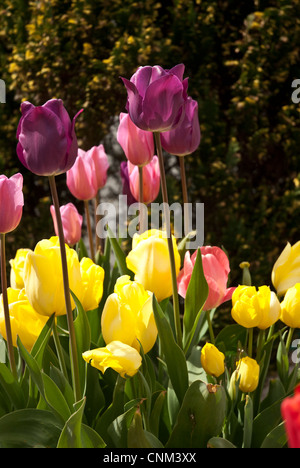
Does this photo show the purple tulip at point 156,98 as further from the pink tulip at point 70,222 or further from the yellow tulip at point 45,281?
the pink tulip at point 70,222

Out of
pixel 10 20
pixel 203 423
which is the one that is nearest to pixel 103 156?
pixel 203 423

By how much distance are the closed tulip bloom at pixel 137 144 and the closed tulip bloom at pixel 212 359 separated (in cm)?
39

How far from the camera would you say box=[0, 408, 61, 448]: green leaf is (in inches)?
28.1

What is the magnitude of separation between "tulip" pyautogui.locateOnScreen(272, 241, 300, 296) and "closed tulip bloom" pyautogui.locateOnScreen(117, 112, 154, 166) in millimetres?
289

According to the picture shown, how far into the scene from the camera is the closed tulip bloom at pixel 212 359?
2.51ft

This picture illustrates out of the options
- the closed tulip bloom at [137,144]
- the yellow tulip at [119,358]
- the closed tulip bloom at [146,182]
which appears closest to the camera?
the yellow tulip at [119,358]

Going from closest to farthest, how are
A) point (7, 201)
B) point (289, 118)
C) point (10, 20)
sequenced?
point (7, 201), point (289, 118), point (10, 20)

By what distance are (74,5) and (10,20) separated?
1.40 feet

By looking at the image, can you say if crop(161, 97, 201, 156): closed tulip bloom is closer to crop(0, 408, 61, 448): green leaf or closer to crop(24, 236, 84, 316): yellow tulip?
crop(24, 236, 84, 316): yellow tulip

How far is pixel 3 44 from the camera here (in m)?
3.45

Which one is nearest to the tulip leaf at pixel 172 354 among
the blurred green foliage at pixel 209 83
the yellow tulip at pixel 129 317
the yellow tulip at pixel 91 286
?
the yellow tulip at pixel 129 317

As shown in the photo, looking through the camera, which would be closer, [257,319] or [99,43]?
[257,319]
